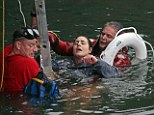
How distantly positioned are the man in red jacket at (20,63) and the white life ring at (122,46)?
1.61 meters

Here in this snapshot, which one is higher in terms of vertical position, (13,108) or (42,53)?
(42,53)

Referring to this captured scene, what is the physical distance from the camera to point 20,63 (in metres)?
6.25

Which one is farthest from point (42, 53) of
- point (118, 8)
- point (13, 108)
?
point (118, 8)

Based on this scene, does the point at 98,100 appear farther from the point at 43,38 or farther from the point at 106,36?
the point at 106,36

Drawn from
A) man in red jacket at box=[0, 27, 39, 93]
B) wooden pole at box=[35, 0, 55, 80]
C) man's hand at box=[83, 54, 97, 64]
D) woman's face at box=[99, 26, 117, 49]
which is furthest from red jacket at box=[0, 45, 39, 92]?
woman's face at box=[99, 26, 117, 49]

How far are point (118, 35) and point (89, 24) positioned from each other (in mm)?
3520

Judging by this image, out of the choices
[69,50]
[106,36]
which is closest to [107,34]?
[106,36]

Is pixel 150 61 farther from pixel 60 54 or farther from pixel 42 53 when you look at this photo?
pixel 42 53

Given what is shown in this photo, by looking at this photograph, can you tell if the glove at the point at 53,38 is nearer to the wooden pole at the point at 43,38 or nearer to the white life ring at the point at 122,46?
the white life ring at the point at 122,46

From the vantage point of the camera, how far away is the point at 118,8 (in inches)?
552

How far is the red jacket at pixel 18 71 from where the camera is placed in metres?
6.26

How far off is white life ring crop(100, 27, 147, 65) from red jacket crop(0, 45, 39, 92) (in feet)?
5.71

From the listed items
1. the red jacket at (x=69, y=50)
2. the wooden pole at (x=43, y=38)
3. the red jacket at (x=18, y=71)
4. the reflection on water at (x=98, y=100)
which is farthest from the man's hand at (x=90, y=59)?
the red jacket at (x=18, y=71)

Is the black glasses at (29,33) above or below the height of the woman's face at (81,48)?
above
